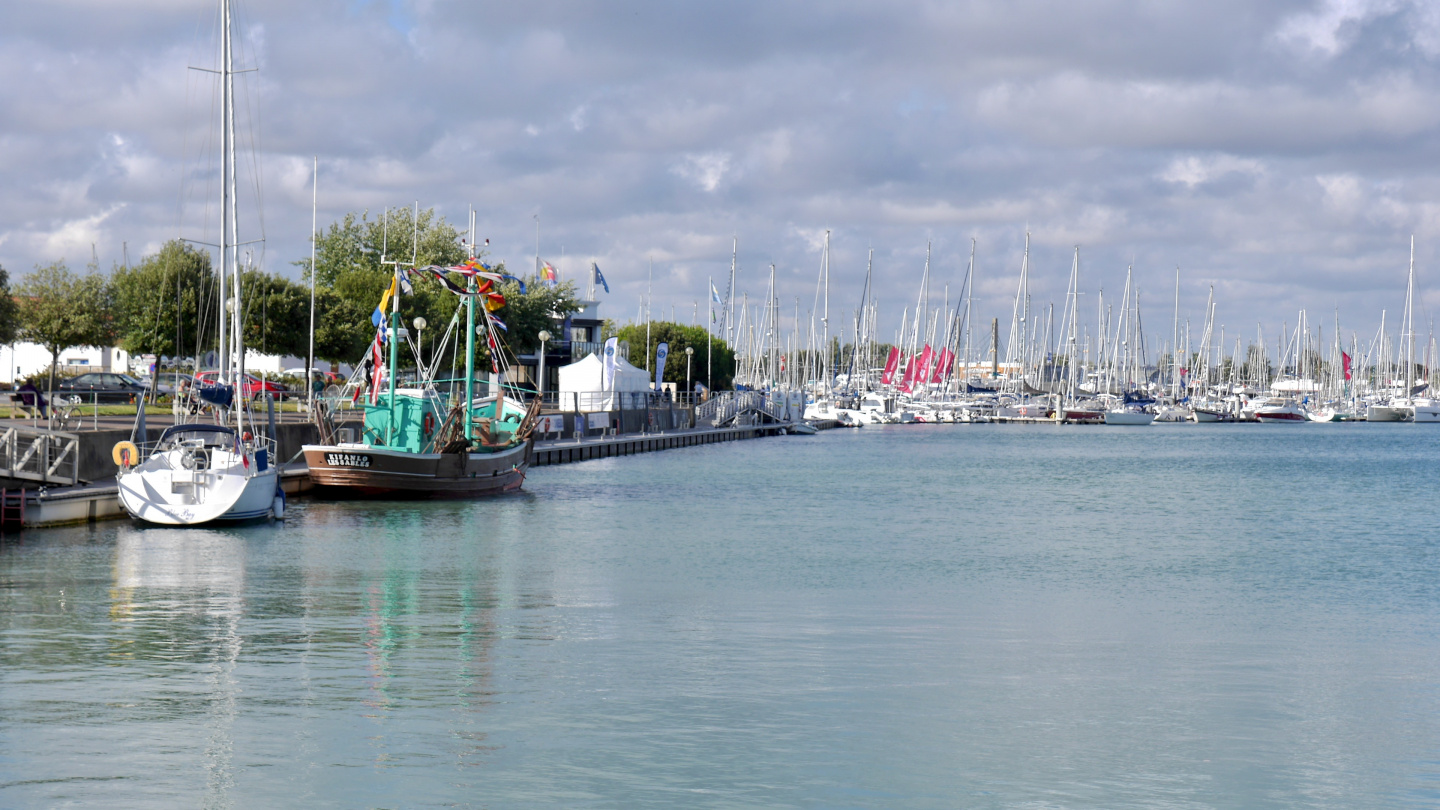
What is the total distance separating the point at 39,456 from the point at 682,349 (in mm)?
111657

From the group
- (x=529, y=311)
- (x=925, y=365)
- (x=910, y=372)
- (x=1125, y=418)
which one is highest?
(x=529, y=311)

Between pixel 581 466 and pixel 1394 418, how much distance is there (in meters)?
130

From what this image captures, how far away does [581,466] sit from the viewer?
65938mm

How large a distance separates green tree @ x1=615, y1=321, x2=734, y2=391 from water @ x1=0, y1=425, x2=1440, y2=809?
10185 centimetres

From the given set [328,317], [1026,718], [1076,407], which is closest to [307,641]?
[1026,718]

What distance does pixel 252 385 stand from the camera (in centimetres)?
6372

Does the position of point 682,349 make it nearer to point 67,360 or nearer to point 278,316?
point 67,360

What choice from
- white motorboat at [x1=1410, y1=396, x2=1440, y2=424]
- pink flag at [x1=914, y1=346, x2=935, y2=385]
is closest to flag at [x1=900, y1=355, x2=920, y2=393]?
pink flag at [x1=914, y1=346, x2=935, y2=385]

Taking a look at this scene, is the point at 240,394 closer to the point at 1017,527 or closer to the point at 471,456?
the point at 471,456

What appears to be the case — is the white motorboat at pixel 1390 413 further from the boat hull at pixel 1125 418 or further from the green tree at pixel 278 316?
the green tree at pixel 278 316

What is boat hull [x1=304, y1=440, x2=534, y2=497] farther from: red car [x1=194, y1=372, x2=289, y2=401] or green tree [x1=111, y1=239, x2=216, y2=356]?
green tree [x1=111, y1=239, x2=216, y2=356]

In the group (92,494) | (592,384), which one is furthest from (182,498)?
(592,384)

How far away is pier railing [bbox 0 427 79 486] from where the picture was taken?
108 ft

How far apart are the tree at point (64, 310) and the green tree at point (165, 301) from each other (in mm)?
2563
